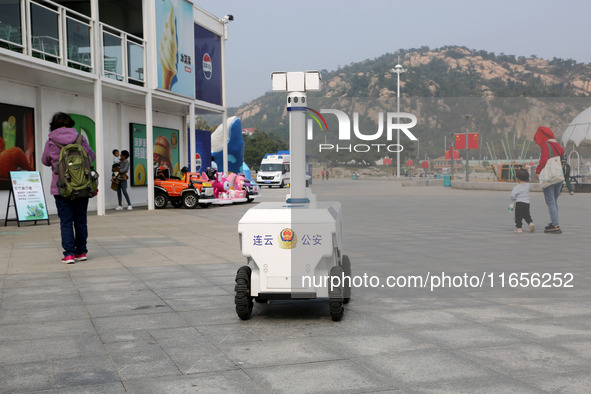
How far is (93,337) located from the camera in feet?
15.3

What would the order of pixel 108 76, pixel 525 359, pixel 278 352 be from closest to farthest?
pixel 525 359
pixel 278 352
pixel 108 76

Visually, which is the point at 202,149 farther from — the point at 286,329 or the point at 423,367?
the point at 423,367

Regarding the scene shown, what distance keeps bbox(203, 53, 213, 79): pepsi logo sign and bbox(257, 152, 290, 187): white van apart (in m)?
22.1

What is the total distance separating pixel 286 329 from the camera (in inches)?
193

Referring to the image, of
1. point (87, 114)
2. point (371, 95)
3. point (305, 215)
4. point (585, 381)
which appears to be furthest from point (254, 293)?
point (371, 95)

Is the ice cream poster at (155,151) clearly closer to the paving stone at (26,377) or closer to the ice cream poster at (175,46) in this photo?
the ice cream poster at (175,46)

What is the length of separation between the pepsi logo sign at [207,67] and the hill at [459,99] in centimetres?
7807

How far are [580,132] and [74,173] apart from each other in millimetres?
42215

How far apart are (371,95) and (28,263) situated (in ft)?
448

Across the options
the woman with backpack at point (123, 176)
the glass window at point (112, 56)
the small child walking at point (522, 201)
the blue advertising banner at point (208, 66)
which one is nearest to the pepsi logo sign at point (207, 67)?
the blue advertising banner at point (208, 66)

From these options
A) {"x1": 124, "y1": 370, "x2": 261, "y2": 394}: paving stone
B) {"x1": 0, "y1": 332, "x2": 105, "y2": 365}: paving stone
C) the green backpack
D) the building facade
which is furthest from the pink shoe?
the building facade

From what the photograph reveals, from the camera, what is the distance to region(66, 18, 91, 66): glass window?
51.0 feet

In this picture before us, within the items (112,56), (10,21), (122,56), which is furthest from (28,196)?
(122,56)

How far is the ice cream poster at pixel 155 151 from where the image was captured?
69.7ft
